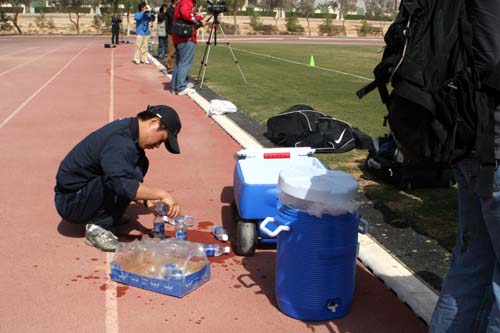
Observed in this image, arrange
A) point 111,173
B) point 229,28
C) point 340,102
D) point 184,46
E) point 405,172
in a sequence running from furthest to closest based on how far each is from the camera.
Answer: point 229,28
point 184,46
point 340,102
point 405,172
point 111,173

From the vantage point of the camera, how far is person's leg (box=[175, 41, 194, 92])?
12.4 metres

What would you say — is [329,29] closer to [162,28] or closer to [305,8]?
[305,8]

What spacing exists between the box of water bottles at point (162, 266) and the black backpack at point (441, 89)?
1952 millimetres

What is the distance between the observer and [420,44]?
2.21 meters

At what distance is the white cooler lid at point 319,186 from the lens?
10.2 ft

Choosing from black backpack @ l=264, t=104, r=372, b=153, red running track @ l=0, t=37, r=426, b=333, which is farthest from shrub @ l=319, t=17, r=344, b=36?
black backpack @ l=264, t=104, r=372, b=153

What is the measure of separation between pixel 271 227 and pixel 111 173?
1314mm

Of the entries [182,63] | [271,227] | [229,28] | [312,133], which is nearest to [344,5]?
[229,28]

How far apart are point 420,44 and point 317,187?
1147 millimetres

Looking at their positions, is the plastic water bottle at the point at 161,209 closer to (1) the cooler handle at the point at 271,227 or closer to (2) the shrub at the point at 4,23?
(1) the cooler handle at the point at 271,227

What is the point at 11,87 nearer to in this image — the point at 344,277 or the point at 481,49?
the point at 344,277

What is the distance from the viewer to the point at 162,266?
3.77m

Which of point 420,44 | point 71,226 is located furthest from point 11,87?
A: point 420,44

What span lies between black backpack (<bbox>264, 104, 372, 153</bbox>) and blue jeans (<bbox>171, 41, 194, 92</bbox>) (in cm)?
524
